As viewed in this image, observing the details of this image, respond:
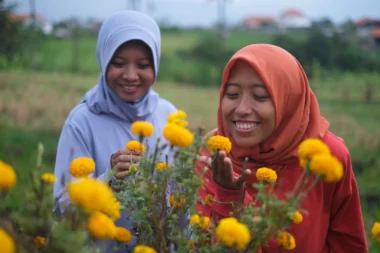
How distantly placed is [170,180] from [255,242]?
0.29m

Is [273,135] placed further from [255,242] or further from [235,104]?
[255,242]

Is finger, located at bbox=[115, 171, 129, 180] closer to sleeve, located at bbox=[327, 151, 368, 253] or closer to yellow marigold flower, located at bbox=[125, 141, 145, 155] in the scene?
yellow marigold flower, located at bbox=[125, 141, 145, 155]

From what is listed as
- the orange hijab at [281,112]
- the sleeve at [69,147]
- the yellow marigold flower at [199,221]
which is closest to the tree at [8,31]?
the sleeve at [69,147]

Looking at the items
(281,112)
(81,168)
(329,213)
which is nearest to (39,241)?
(81,168)

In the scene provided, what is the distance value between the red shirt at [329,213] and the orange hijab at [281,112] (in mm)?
73

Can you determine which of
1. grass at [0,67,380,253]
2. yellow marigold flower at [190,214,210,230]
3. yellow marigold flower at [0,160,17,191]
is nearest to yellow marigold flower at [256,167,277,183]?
yellow marigold flower at [190,214,210,230]

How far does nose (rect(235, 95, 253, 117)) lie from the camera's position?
1.77 metres

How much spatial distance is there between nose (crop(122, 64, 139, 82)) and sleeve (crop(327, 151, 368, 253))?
3.57ft

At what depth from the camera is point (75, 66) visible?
27.0 m

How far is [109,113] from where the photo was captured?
2.41 meters

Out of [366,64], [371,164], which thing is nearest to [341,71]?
[366,64]

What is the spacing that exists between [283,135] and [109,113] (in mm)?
982

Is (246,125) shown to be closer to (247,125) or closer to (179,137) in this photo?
(247,125)

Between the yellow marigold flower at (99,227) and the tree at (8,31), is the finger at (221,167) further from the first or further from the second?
the tree at (8,31)
